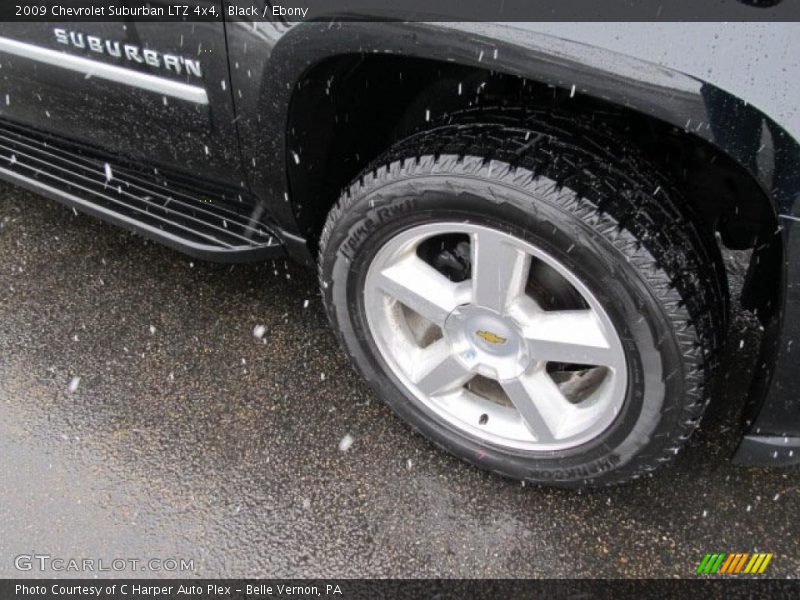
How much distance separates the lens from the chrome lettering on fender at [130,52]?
73.7 inches

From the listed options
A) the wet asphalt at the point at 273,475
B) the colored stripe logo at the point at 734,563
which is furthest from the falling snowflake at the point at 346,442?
the colored stripe logo at the point at 734,563

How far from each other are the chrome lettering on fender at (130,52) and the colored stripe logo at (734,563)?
65.9 inches

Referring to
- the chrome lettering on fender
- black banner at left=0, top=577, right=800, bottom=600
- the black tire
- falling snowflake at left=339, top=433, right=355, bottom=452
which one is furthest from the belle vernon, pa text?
the chrome lettering on fender

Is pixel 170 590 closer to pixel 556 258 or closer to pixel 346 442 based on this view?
pixel 346 442

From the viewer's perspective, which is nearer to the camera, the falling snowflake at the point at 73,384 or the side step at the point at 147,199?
the side step at the point at 147,199

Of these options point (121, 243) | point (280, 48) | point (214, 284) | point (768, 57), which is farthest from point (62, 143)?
point (768, 57)

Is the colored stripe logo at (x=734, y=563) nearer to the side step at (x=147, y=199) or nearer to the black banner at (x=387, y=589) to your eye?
the black banner at (x=387, y=589)

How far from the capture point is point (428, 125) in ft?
6.19

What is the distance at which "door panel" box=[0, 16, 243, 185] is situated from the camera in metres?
1.87

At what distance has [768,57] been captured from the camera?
54.1 inches

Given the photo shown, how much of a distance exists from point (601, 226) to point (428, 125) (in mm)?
528

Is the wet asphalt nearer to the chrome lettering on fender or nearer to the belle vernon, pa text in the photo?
the belle vernon, pa text

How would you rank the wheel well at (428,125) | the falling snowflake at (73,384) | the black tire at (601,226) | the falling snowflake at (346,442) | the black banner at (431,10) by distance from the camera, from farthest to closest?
the falling snowflake at (73,384), the falling snowflake at (346,442), the wheel well at (428,125), the black tire at (601,226), the black banner at (431,10)

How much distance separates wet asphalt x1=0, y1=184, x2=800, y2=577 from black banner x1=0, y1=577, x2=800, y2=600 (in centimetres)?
3
